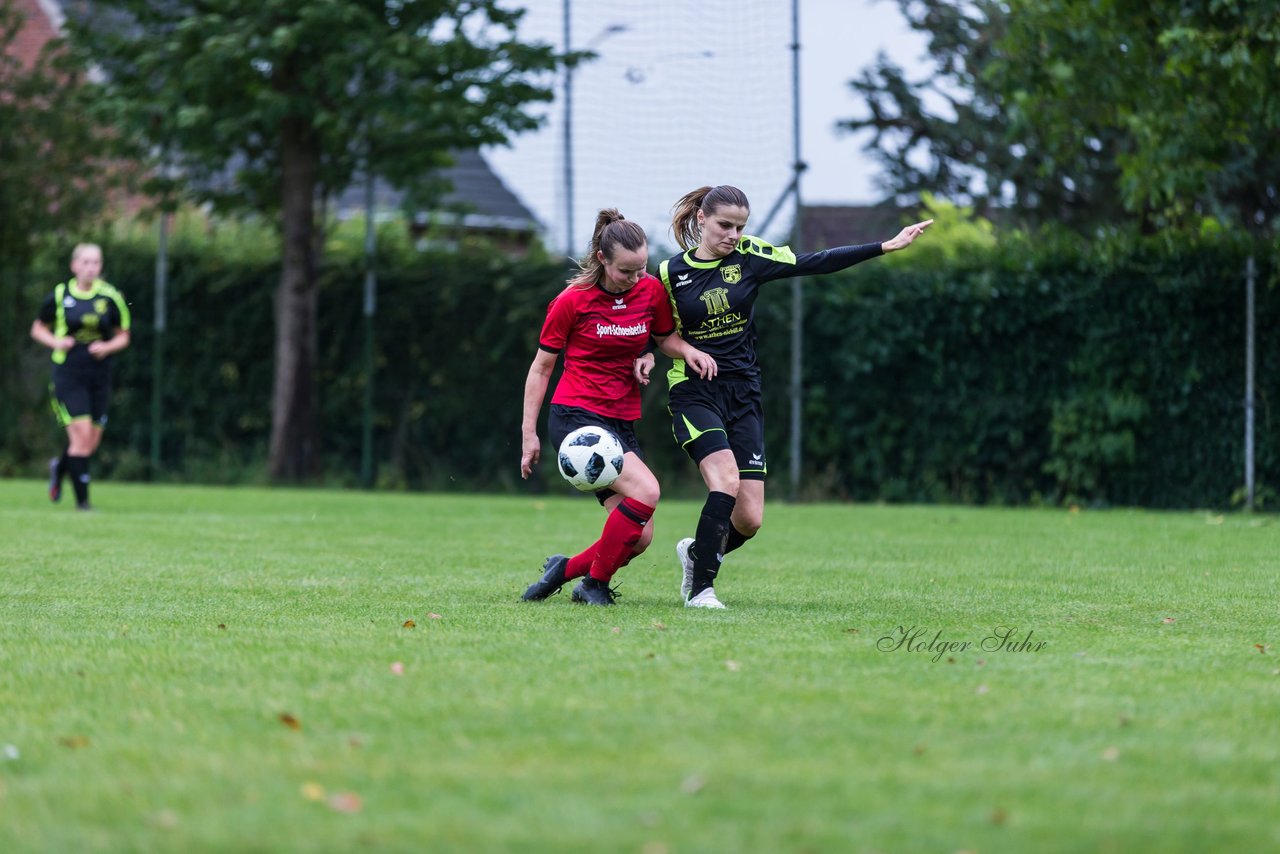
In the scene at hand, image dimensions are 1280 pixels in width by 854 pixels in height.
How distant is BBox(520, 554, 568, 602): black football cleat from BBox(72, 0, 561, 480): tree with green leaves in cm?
1095

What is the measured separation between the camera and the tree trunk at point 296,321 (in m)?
18.7

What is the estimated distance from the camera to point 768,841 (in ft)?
9.86

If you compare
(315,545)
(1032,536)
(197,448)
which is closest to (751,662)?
(315,545)

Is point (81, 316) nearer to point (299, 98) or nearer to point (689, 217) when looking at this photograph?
point (299, 98)

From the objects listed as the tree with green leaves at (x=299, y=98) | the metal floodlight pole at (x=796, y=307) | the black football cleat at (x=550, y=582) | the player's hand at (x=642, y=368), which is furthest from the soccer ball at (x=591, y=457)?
the tree with green leaves at (x=299, y=98)

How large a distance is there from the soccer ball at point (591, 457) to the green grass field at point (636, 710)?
1.83 ft

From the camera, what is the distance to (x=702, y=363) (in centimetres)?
695

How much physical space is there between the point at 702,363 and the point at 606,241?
654 millimetres

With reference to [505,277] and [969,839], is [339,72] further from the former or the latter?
[969,839]

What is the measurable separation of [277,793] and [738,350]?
422cm

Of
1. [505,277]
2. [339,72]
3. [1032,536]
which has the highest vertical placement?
[339,72]

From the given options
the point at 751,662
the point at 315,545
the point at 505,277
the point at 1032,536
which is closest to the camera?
the point at 751,662

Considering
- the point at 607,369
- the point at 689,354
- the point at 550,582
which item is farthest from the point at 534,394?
the point at 550,582

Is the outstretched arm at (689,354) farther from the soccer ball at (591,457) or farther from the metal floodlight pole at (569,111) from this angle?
the metal floodlight pole at (569,111)
